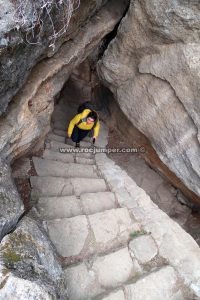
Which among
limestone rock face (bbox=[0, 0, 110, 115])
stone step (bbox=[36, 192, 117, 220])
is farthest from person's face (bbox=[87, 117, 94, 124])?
limestone rock face (bbox=[0, 0, 110, 115])

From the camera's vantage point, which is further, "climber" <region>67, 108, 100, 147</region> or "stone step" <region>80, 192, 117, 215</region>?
"climber" <region>67, 108, 100, 147</region>

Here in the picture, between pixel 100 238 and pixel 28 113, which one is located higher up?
pixel 28 113

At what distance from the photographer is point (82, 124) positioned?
6.62 m

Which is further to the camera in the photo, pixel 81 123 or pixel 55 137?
pixel 55 137

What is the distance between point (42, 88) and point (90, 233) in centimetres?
243

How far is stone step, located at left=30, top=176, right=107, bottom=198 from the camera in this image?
522cm

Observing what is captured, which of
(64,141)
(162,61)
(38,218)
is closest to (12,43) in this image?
(38,218)

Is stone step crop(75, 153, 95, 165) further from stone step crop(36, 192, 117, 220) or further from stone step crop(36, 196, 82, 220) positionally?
stone step crop(36, 196, 82, 220)

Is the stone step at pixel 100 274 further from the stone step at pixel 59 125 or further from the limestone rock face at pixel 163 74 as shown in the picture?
the stone step at pixel 59 125

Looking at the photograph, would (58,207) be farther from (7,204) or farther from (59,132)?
(59,132)

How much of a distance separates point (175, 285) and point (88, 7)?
4235 mm

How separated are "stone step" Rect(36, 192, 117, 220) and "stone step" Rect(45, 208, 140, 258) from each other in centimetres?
21

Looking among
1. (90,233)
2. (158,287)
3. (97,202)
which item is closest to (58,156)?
(97,202)

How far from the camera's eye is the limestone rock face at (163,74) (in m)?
4.55
